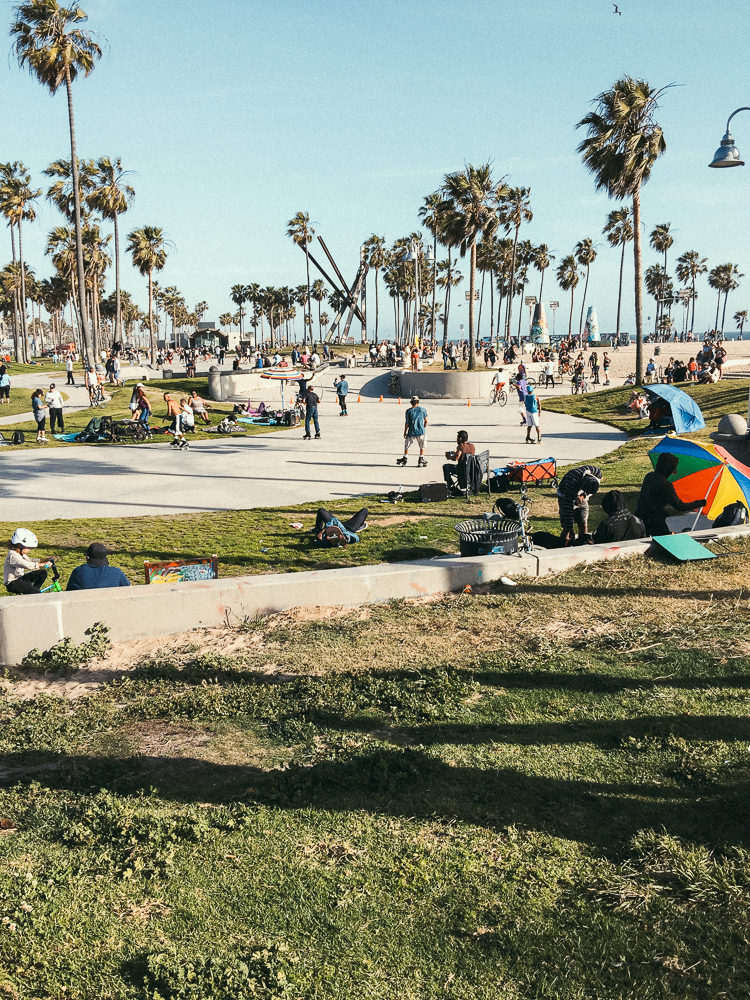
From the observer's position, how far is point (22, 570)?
8734mm

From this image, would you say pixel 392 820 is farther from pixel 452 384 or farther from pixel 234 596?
pixel 452 384

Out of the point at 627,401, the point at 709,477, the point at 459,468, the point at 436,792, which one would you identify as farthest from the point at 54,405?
the point at 436,792

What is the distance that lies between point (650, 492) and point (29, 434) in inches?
800

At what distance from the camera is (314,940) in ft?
12.2

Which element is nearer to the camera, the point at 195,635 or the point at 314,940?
the point at 314,940

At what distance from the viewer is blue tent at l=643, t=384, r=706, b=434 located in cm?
1775

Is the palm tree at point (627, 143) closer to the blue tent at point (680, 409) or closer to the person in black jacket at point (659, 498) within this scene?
the blue tent at point (680, 409)

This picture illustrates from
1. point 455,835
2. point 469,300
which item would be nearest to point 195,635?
point 455,835

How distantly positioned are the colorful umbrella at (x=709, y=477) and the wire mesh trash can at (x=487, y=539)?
2618 millimetres

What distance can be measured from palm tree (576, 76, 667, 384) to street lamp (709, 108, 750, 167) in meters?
19.6

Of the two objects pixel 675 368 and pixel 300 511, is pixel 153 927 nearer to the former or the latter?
pixel 300 511

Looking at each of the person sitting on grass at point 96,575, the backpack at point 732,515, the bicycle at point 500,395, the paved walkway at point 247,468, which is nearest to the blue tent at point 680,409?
the paved walkway at point 247,468

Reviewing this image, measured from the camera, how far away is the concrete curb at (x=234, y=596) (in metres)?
7.39

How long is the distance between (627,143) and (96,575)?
3238 cm
